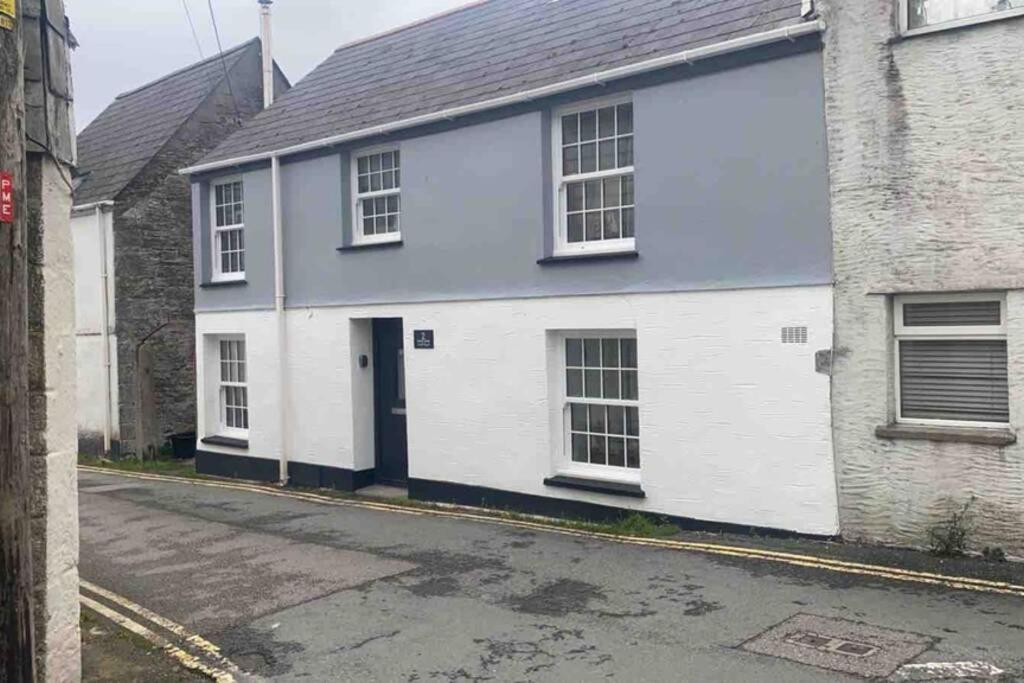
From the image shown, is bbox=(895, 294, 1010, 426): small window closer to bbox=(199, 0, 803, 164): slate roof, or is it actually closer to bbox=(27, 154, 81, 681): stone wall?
bbox=(199, 0, 803, 164): slate roof

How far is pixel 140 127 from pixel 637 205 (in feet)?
50.8

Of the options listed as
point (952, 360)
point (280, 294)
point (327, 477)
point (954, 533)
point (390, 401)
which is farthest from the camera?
point (280, 294)

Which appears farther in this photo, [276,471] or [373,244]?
[276,471]

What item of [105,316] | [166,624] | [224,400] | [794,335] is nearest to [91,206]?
[105,316]

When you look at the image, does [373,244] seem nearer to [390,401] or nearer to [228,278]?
[390,401]

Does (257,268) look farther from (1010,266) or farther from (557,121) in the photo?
(1010,266)

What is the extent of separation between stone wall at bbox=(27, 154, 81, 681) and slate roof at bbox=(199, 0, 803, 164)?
695cm

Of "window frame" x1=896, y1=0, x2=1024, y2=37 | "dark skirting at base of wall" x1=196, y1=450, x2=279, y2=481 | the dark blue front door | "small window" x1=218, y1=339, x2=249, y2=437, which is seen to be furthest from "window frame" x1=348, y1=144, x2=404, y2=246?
"window frame" x1=896, y1=0, x2=1024, y2=37

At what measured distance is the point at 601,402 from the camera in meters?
11.2

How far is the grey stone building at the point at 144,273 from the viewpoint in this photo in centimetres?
1955

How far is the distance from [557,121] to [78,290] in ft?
44.0

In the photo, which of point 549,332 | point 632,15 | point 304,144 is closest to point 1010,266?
point 549,332

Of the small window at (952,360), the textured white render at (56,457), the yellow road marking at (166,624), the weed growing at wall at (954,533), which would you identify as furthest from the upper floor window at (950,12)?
the yellow road marking at (166,624)

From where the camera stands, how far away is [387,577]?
8711 mm
